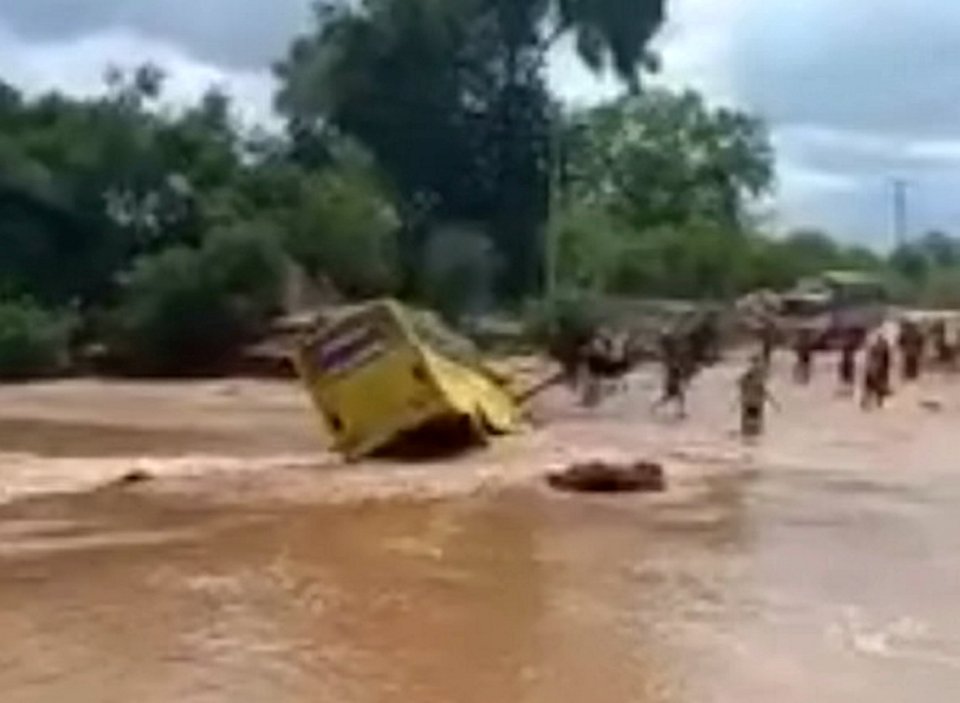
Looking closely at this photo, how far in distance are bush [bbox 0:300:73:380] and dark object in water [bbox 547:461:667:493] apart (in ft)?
95.4

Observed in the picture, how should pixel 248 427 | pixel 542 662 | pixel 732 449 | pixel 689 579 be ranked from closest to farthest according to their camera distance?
pixel 542 662, pixel 689 579, pixel 732 449, pixel 248 427

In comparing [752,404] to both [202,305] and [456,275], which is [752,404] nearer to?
[202,305]

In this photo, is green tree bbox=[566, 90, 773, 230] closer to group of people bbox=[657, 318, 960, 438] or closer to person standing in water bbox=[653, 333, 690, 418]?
group of people bbox=[657, 318, 960, 438]

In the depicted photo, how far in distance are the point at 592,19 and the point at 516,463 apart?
128 feet

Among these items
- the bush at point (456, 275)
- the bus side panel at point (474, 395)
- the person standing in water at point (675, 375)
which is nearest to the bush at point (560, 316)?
the bush at point (456, 275)

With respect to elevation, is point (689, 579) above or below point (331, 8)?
below

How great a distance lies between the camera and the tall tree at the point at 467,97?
64812mm

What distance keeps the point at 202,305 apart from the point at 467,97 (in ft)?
48.3

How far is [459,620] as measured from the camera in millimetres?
15523

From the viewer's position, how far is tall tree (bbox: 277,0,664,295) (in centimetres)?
6481

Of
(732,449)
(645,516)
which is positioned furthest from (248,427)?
(645,516)

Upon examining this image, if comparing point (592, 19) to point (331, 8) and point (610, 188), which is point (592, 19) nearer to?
point (331, 8)

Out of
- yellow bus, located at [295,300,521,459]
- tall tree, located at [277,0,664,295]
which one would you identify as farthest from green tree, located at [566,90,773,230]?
yellow bus, located at [295,300,521,459]

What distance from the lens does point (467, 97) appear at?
65.8m
